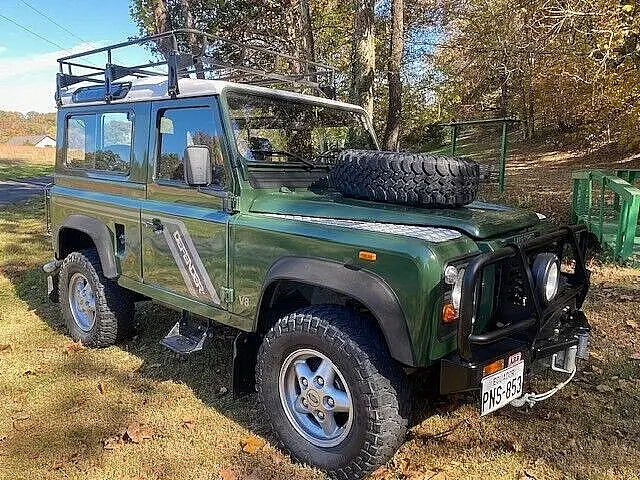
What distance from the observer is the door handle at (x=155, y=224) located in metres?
3.81

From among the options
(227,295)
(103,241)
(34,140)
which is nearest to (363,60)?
(103,241)

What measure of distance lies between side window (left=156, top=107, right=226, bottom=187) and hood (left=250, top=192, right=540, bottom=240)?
0.41 m

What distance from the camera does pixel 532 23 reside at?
9.41 meters

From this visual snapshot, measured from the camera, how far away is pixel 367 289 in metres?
2.61

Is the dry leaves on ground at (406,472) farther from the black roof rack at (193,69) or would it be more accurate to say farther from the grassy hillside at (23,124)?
the grassy hillside at (23,124)

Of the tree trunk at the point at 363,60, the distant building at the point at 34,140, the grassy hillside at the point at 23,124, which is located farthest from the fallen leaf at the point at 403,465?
the grassy hillside at the point at 23,124

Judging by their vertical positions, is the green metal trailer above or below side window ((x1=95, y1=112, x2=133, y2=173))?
below

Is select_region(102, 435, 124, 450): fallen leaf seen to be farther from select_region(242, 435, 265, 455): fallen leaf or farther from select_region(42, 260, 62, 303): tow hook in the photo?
select_region(42, 260, 62, 303): tow hook

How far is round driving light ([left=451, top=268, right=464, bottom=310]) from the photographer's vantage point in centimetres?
258

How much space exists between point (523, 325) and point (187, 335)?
2.34 meters

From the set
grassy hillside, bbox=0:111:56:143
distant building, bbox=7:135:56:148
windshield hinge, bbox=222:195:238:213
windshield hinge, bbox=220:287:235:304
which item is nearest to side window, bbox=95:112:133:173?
windshield hinge, bbox=222:195:238:213

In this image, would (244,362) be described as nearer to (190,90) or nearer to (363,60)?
(190,90)

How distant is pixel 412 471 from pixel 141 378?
2.20 metres

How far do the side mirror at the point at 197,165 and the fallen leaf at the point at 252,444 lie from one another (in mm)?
1531
